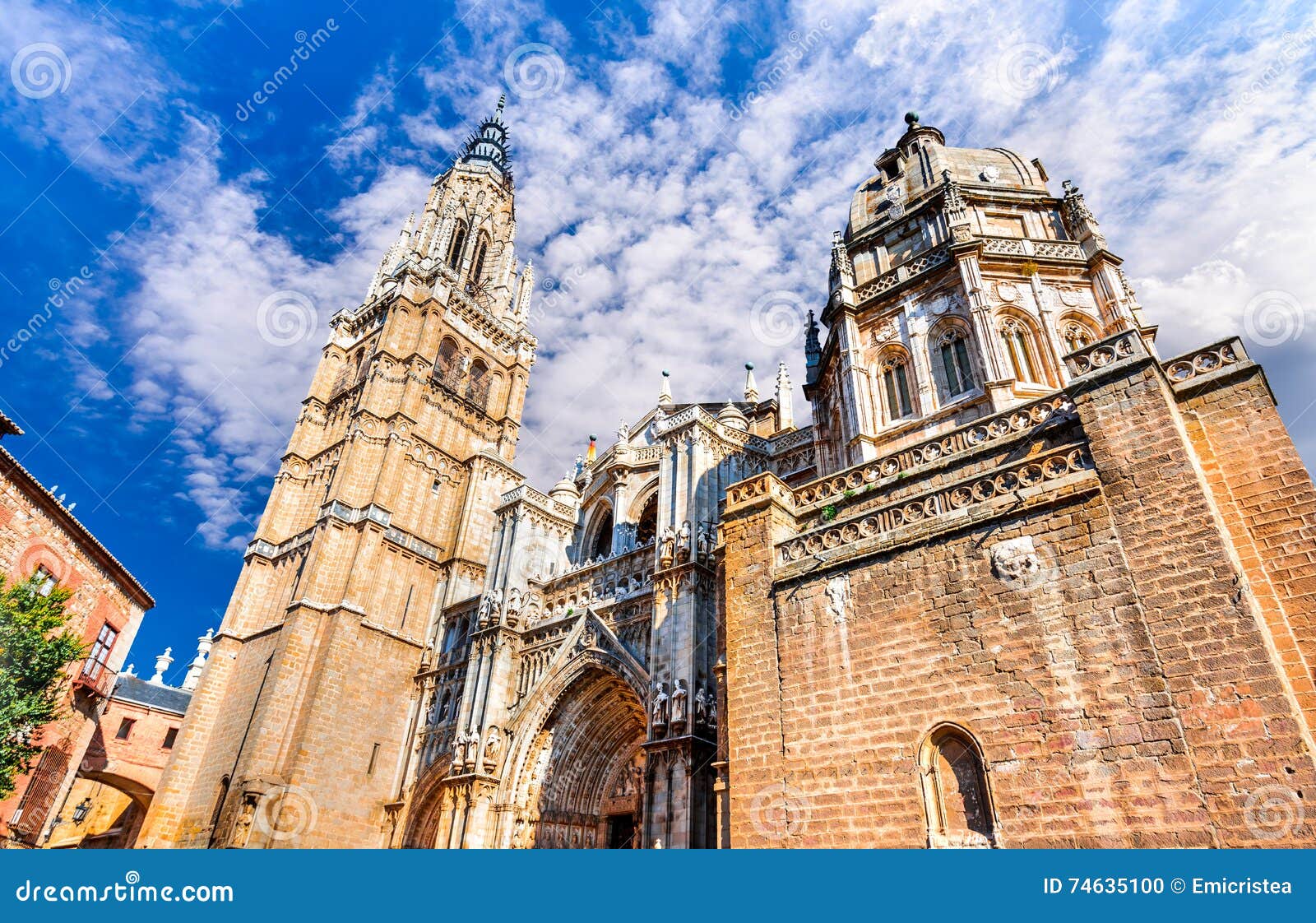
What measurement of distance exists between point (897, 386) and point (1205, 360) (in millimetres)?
7179

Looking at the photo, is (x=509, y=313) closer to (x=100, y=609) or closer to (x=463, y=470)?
(x=463, y=470)

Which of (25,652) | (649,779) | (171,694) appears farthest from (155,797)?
(649,779)

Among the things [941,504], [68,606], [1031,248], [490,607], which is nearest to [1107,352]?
[941,504]


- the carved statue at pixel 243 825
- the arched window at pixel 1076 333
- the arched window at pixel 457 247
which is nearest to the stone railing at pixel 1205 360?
the arched window at pixel 1076 333

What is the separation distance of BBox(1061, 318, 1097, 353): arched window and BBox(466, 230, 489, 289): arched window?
27.8 meters

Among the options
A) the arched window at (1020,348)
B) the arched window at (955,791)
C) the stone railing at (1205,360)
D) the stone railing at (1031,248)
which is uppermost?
the stone railing at (1031,248)

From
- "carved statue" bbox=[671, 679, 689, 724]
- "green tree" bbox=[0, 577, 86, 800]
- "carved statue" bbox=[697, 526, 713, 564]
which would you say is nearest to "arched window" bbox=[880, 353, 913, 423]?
"carved statue" bbox=[697, 526, 713, 564]

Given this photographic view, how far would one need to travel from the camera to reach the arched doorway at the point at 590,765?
17359 millimetres

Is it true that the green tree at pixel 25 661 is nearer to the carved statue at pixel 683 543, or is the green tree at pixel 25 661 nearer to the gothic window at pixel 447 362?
the carved statue at pixel 683 543

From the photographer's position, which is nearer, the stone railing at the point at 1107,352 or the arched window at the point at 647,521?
the stone railing at the point at 1107,352

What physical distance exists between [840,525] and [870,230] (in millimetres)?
10629

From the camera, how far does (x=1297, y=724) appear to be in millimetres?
5691

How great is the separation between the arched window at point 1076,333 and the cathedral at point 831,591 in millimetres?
90

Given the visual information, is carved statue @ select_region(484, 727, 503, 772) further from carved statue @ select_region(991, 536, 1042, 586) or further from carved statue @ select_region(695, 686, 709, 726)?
carved statue @ select_region(991, 536, 1042, 586)
